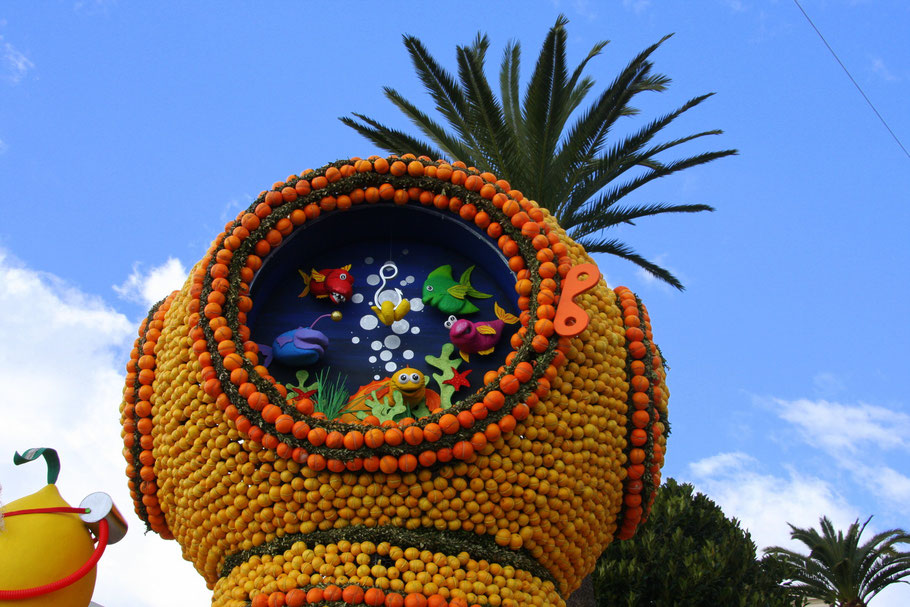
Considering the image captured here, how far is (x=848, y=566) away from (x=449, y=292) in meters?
13.2

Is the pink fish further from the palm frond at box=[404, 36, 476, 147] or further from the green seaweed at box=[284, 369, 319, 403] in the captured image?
the palm frond at box=[404, 36, 476, 147]

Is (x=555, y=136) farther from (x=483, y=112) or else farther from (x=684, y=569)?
(x=684, y=569)

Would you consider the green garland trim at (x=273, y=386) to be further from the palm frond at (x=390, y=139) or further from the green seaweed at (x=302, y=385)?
the palm frond at (x=390, y=139)

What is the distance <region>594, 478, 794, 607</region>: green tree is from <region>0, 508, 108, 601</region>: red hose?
7.33 metres

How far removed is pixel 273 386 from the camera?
486cm

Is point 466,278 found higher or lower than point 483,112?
lower

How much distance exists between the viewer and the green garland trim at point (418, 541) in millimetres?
4566

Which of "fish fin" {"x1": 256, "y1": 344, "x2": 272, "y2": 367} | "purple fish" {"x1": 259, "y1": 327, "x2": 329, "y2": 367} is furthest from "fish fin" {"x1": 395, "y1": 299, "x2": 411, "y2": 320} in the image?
"fish fin" {"x1": 256, "y1": 344, "x2": 272, "y2": 367}

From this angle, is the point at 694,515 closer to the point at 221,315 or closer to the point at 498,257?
the point at 498,257

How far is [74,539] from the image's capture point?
16.8 feet

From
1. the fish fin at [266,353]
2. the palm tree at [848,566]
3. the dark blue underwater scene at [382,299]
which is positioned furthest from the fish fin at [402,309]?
the palm tree at [848,566]

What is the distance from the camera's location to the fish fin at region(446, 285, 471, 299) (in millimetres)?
5504

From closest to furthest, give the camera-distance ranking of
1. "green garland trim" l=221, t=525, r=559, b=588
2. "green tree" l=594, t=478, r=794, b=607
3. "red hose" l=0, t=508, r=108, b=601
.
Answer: "green garland trim" l=221, t=525, r=559, b=588 < "red hose" l=0, t=508, r=108, b=601 < "green tree" l=594, t=478, r=794, b=607

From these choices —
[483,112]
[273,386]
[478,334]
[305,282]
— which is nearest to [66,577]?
[273,386]
